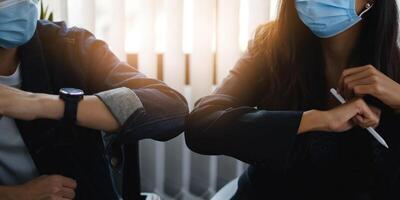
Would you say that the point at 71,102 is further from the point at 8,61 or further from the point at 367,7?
the point at 367,7

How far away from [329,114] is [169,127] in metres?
0.37

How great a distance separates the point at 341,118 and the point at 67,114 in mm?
592

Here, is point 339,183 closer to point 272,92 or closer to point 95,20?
point 272,92

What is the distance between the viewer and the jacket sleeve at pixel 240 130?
0.92 metres

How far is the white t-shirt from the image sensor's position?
3.30 ft

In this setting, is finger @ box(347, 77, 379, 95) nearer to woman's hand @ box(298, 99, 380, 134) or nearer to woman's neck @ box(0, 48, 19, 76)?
woman's hand @ box(298, 99, 380, 134)

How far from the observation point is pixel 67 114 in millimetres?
920

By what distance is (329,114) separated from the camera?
3.07 ft

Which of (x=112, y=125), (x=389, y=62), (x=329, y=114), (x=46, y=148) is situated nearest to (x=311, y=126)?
(x=329, y=114)

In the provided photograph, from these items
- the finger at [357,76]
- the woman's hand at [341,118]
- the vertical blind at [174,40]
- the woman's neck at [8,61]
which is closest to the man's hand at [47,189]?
the woman's neck at [8,61]

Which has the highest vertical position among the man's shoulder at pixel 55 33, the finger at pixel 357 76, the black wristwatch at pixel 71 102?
the man's shoulder at pixel 55 33

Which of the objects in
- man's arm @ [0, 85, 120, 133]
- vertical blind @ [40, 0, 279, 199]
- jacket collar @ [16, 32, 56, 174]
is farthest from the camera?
vertical blind @ [40, 0, 279, 199]

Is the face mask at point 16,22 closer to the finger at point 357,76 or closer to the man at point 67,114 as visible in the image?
the man at point 67,114

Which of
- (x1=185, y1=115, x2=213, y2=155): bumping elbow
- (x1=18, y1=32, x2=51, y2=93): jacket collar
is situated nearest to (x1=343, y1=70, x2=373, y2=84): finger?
(x1=185, y1=115, x2=213, y2=155): bumping elbow
